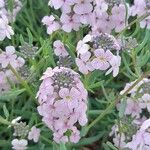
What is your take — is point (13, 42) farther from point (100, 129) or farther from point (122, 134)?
point (122, 134)

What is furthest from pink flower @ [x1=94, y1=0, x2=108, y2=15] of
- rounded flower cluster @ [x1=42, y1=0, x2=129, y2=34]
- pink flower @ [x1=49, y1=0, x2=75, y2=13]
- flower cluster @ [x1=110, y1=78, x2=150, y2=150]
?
flower cluster @ [x1=110, y1=78, x2=150, y2=150]

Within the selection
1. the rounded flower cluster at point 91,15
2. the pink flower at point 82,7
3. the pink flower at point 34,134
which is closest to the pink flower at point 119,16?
the rounded flower cluster at point 91,15

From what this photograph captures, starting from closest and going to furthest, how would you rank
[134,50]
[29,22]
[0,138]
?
[134,50] → [0,138] → [29,22]

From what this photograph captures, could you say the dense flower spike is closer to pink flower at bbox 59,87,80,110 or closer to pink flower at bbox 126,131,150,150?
pink flower at bbox 59,87,80,110

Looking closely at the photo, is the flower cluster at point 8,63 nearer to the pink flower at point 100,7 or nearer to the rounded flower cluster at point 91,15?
the rounded flower cluster at point 91,15

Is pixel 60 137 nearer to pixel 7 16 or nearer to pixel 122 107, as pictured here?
pixel 122 107

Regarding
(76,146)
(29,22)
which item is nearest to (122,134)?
(76,146)

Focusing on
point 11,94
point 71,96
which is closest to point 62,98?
point 71,96
